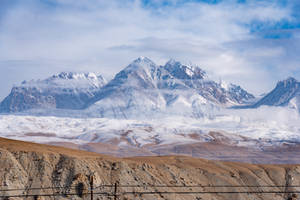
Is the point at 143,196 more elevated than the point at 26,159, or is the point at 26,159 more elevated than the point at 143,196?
the point at 26,159

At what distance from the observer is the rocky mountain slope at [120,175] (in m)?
79.9

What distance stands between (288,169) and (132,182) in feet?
160

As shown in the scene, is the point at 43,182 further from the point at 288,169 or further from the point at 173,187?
the point at 288,169

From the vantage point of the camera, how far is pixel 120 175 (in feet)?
287

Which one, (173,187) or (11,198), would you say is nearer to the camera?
(11,198)

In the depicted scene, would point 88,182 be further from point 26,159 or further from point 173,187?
point 173,187

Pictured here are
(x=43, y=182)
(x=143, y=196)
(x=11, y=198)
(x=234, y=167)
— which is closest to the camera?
(x=11, y=198)

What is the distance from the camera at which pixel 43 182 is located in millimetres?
79750

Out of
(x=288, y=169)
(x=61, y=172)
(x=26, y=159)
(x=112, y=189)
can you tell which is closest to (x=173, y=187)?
(x=112, y=189)

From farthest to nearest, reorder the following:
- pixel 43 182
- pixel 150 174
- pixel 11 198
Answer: pixel 150 174, pixel 43 182, pixel 11 198

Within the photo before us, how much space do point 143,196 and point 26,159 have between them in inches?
836

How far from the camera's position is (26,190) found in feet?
256

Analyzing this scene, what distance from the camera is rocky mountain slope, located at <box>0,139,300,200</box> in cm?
7988

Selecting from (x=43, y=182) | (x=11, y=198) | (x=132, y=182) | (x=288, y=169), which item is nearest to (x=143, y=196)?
(x=132, y=182)
